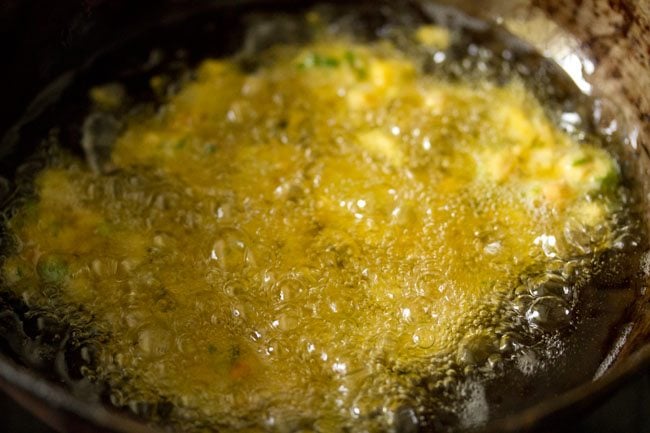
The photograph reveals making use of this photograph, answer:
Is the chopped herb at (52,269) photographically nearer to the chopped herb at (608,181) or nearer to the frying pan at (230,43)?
the frying pan at (230,43)

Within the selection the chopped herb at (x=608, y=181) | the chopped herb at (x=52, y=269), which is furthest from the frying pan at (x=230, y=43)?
the chopped herb at (x=52, y=269)

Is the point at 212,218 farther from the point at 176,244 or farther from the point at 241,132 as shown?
the point at 241,132

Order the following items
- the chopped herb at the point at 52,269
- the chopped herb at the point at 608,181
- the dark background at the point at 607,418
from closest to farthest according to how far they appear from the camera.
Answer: the dark background at the point at 607,418, the chopped herb at the point at 52,269, the chopped herb at the point at 608,181

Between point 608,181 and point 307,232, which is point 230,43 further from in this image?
point 608,181

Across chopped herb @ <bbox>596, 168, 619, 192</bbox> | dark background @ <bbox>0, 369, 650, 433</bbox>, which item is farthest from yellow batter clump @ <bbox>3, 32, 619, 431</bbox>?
dark background @ <bbox>0, 369, 650, 433</bbox>

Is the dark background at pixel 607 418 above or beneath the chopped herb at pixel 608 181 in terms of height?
beneath

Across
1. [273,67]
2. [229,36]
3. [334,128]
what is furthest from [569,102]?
[229,36]
